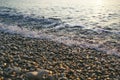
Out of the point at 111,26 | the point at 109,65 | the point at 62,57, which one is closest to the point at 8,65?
the point at 62,57

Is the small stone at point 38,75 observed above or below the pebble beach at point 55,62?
above

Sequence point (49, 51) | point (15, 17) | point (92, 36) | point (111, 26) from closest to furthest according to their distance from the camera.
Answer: point (49, 51) → point (92, 36) → point (111, 26) → point (15, 17)

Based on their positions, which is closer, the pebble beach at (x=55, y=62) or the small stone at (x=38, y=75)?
the small stone at (x=38, y=75)

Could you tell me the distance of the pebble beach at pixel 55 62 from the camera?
11.6 m

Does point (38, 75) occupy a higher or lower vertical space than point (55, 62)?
higher

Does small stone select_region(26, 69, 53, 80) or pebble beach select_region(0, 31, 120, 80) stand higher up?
small stone select_region(26, 69, 53, 80)

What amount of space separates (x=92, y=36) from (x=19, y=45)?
7.75 meters

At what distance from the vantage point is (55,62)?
1348cm

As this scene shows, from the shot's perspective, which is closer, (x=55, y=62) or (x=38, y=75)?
(x=38, y=75)

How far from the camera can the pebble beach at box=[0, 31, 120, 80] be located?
1160 cm

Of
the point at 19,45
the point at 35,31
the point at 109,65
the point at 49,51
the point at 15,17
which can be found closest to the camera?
the point at 109,65

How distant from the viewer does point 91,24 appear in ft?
93.8

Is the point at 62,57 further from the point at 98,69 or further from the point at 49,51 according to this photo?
the point at 98,69

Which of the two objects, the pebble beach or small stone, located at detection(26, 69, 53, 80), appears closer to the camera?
small stone, located at detection(26, 69, 53, 80)
